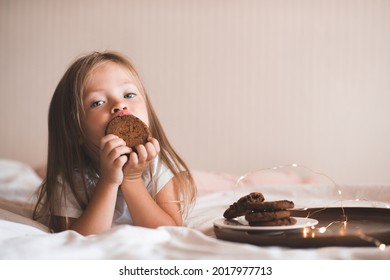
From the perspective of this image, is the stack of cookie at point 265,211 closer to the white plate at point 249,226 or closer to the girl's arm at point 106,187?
the white plate at point 249,226

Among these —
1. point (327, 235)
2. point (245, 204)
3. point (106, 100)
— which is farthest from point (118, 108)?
point (327, 235)

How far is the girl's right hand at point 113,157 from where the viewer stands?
75 cm

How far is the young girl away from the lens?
0.78 meters

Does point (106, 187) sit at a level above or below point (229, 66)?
below

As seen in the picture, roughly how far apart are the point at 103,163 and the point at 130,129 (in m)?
0.07

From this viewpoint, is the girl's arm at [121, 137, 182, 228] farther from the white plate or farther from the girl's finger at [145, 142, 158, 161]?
the white plate

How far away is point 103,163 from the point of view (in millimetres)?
764

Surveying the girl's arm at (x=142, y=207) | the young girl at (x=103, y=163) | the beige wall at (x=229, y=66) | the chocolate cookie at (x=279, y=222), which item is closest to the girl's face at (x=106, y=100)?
the young girl at (x=103, y=163)

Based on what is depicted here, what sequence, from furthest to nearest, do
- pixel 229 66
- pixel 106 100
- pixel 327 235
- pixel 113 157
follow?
pixel 229 66 → pixel 106 100 → pixel 113 157 → pixel 327 235

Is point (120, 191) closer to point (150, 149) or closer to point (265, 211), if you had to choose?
point (150, 149)

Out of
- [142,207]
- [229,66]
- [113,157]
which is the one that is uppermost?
[229,66]

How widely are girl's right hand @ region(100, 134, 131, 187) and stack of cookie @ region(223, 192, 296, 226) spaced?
0.20 meters

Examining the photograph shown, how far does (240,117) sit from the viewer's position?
1.38 m
